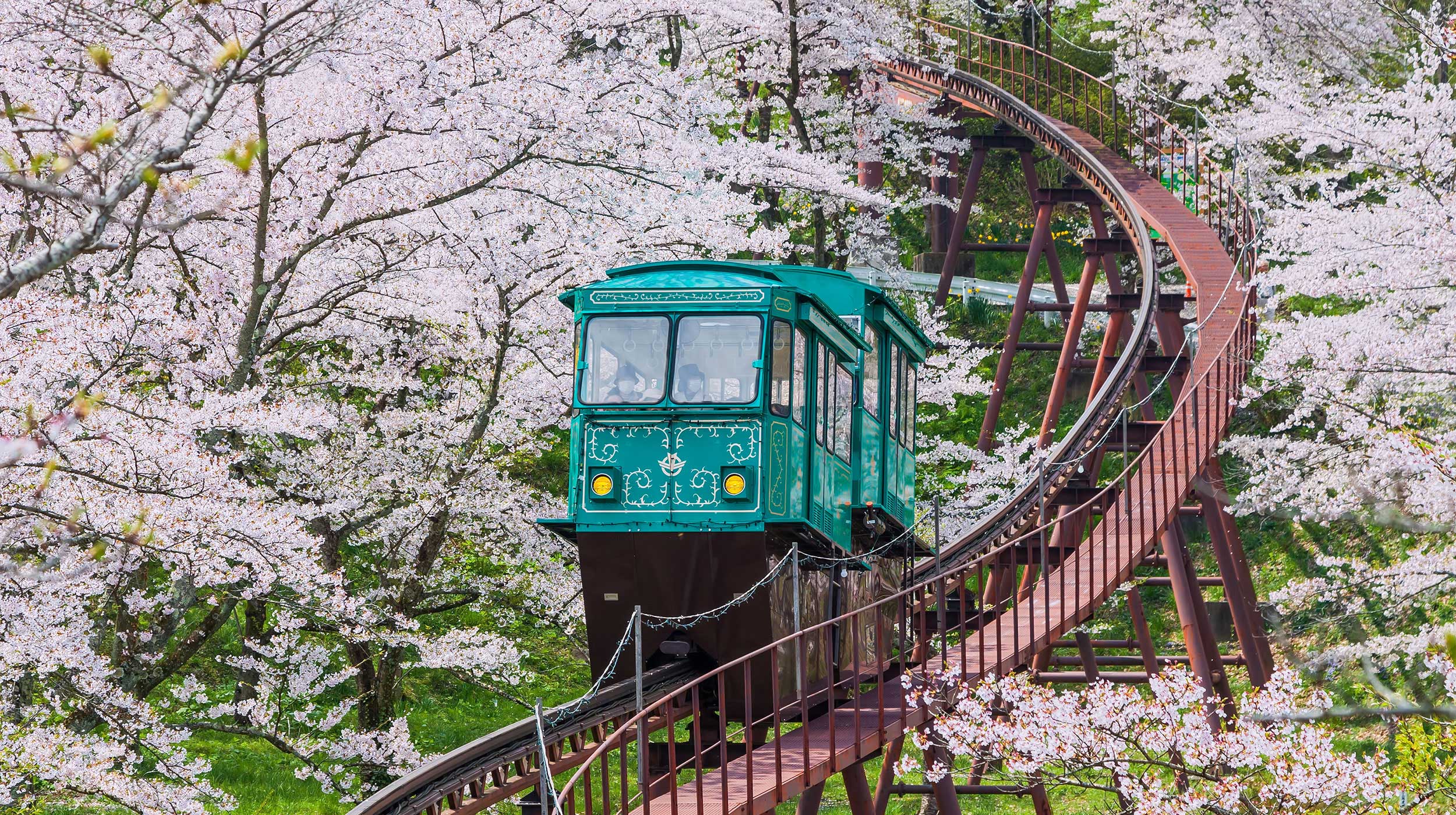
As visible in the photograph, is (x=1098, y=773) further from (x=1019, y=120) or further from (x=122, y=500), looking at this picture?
(x=1019, y=120)

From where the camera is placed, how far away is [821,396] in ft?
37.5

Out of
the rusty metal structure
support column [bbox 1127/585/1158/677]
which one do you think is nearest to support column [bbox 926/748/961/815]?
the rusty metal structure

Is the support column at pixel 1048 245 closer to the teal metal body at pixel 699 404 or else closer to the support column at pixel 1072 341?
the support column at pixel 1072 341

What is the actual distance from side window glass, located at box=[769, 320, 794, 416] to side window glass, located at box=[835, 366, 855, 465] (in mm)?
1016

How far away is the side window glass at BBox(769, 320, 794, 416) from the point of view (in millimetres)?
10836

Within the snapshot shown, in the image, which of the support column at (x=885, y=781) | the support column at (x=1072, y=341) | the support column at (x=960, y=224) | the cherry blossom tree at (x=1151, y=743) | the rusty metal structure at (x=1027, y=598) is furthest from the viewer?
the support column at (x=960, y=224)

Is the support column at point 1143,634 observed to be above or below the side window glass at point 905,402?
below

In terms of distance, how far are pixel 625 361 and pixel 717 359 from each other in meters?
0.69

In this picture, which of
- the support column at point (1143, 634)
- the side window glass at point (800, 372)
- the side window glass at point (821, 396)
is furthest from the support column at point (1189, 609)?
the side window glass at point (800, 372)

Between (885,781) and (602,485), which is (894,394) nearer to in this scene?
(885,781)

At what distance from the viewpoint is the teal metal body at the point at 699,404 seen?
10711 mm

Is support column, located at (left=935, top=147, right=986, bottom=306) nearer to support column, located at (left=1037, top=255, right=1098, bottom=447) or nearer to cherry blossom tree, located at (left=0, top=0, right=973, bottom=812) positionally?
→ support column, located at (left=1037, top=255, right=1098, bottom=447)

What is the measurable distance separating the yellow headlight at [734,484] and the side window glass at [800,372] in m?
0.69

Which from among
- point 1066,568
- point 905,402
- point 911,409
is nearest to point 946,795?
point 1066,568
